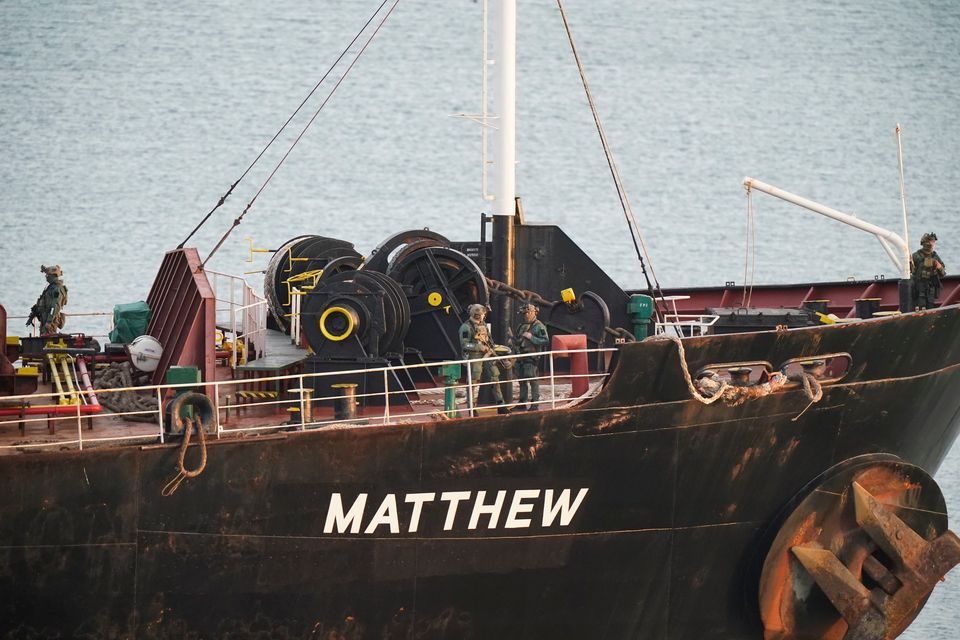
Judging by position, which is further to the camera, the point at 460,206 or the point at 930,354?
the point at 460,206

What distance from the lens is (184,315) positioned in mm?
16734

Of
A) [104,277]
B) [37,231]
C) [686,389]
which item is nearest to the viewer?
[686,389]

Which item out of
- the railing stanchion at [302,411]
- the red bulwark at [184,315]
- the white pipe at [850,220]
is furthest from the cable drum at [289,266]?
the white pipe at [850,220]

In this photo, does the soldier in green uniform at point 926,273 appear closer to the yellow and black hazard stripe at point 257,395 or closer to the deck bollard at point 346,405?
the deck bollard at point 346,405

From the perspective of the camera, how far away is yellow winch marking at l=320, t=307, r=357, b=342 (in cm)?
1544

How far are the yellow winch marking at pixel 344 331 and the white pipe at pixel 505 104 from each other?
8.66 feet

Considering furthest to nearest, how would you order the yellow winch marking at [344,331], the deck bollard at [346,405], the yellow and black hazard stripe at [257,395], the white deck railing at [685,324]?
the white deck railing at [685,324] → the yellow and black hazard stripe at [257,395] → the yellow winch marking at [344,331] → the deck bollard at [346,405]

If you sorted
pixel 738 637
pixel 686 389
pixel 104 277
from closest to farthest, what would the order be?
pixel 686 389
pixel 738 637
pixel 104 277

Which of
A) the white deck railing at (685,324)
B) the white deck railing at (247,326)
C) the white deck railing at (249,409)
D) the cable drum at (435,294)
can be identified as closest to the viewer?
the white deck railing at (249,409)

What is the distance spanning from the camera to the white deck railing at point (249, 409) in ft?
44.3

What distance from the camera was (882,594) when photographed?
49.0 feet

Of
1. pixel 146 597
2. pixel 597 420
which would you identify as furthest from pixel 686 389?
pixel 146 597

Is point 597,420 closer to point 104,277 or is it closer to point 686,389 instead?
point 686,389

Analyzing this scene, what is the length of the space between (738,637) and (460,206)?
36571 mm
